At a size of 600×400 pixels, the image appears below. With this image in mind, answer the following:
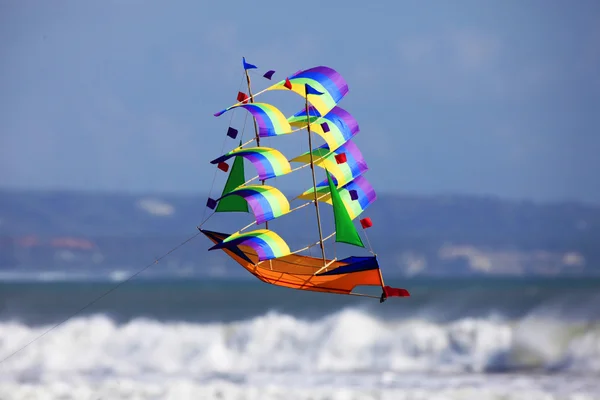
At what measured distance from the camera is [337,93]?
124ft

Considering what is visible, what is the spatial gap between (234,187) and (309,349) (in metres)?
14.6

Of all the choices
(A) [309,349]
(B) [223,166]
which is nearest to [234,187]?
(B) [223,166]

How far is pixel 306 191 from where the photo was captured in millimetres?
38969

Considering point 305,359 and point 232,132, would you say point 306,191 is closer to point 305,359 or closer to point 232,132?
point 232,132

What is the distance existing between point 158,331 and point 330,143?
62.6 feet

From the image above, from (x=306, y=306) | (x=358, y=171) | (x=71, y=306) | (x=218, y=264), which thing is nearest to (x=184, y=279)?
(x=218, y=264)

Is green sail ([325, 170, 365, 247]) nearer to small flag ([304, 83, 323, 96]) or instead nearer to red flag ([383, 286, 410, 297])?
red flag ([383, 286, 410, 297])

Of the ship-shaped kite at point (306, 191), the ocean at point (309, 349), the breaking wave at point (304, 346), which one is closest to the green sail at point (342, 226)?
the ship-shaped kite at point (306, 191)

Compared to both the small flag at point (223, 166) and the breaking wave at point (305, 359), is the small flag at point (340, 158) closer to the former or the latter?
the small flag at point (223, 166)

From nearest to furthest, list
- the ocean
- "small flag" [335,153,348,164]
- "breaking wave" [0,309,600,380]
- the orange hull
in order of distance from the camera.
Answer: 1. the orange hull
2. "small flag" [335,153,348,164]
3. the ocean
4. "breaking wave" [0,309,600,380]

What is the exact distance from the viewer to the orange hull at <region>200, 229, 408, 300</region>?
36406 millimetres

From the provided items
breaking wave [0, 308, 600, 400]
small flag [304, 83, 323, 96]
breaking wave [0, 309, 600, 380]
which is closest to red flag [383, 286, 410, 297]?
small flag [304, 83, 323, 96]

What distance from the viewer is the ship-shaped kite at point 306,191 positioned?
1433 inches

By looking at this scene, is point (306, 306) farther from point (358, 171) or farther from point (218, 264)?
point (218, 264)
